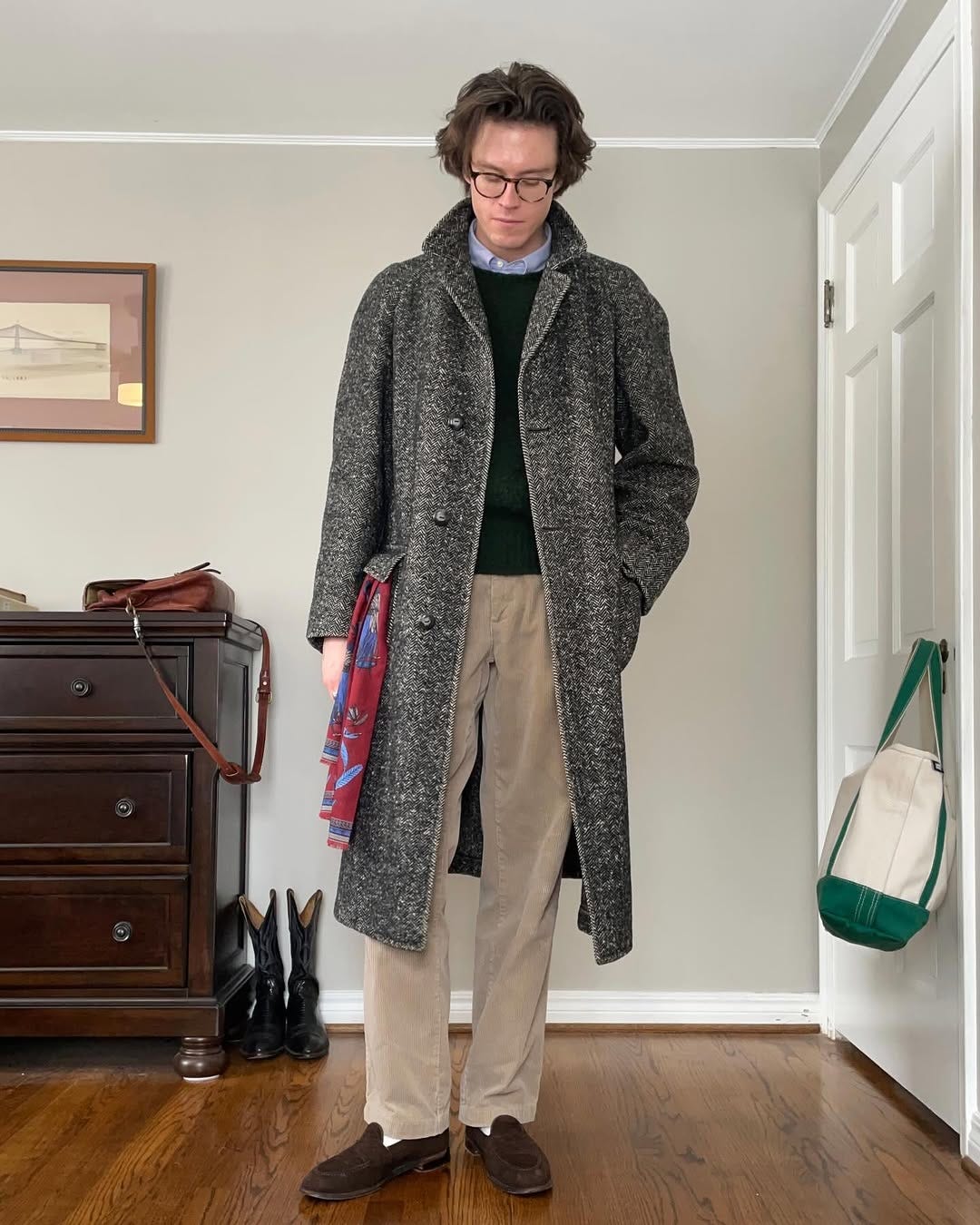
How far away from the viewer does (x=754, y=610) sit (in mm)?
2754

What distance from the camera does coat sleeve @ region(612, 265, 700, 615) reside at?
68.9 inches

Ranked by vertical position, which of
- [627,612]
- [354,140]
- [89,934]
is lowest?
[89,934]

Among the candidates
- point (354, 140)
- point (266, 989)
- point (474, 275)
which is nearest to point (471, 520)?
point (474, 275)

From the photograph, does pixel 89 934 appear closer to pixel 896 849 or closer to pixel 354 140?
pixel 896 849

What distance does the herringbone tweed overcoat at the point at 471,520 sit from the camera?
5.29 feet

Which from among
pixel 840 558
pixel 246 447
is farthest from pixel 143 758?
pixel 840 558

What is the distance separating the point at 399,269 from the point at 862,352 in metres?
1.16

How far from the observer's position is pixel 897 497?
7.34 feet

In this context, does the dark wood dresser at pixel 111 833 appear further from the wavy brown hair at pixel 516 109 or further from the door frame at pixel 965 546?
the door frame at pixel 965 546

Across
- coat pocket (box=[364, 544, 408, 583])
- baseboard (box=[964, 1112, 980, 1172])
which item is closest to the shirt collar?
coat pocket (box=[364, 544, 408, 583])

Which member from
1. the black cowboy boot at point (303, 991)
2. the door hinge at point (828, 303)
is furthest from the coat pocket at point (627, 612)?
the door hinge at point (828, 303)

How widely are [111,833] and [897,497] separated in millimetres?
1657

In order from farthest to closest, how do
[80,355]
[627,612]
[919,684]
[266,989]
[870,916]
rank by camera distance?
[80,355] < [266,989] < [919,684] < [870,916] < [627,612]

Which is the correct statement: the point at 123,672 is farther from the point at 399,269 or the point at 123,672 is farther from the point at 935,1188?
the point at 935,1188
